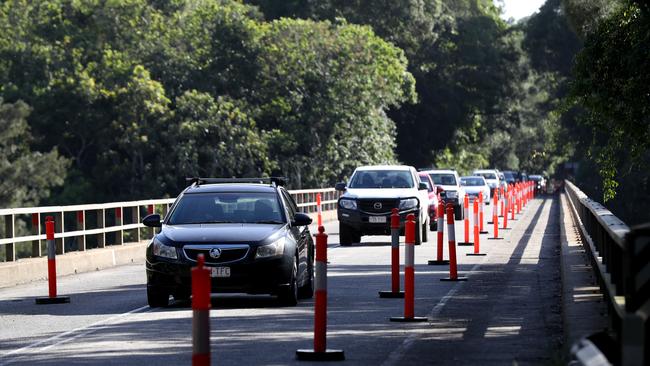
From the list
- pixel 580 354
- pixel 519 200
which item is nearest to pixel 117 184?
pixel 519 200

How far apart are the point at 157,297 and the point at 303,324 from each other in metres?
2.81

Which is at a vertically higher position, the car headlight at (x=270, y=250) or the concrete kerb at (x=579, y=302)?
the car headlight at (x=270, y=250)

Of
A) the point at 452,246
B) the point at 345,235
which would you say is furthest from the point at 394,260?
the point at 345,235

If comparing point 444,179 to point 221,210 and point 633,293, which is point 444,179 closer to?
point 221,210

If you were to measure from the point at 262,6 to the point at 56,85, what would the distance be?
19.9 m

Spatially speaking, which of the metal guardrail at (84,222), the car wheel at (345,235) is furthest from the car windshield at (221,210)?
the car wheel at (345,235)

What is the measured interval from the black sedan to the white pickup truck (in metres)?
15.1

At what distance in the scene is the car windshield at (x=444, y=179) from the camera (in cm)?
5275

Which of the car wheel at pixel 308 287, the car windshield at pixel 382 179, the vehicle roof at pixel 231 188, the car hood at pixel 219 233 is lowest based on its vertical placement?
the car wheel at pixel 308 287

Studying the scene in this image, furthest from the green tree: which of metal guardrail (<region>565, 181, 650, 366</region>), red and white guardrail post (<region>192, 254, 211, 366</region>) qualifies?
red and white guardrail post (<region>192, 254, 211, 366</region>)

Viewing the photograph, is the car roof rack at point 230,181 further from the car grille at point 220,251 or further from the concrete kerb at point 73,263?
the concrete kerb at point 73,263

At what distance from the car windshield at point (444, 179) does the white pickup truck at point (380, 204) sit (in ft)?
54.5

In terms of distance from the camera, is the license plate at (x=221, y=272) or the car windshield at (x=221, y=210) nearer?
the license plate at (x=221, y=272)

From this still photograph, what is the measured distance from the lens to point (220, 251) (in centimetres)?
1795
